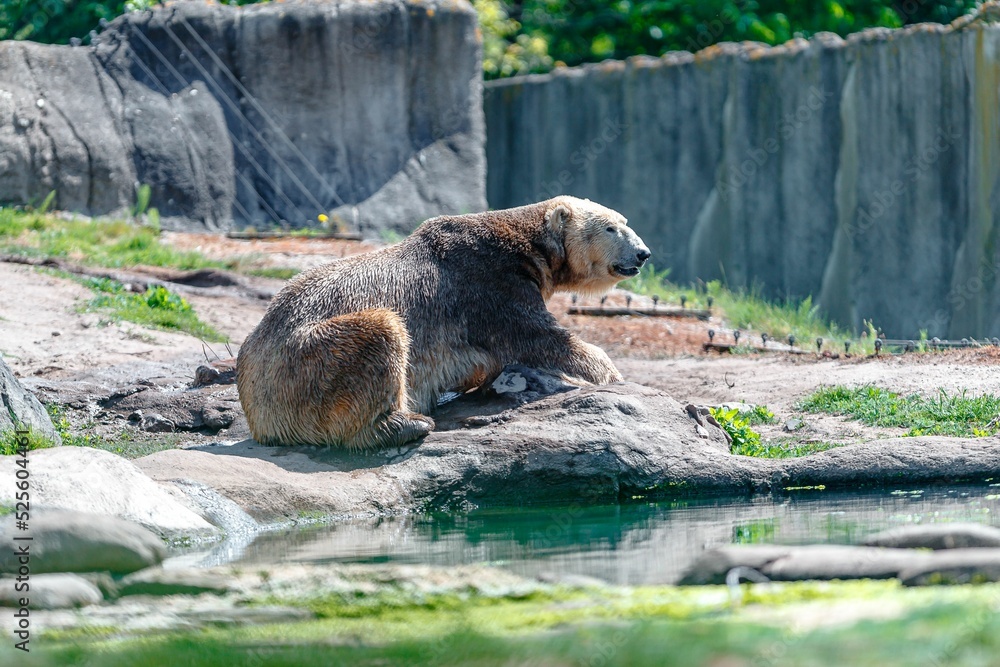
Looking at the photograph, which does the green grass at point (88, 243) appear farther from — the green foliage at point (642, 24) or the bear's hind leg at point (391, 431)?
the bear's hind leg at point (391, 431)

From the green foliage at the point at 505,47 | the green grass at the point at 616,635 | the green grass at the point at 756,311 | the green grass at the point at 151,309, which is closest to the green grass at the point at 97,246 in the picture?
the green grass at the point at 151,309

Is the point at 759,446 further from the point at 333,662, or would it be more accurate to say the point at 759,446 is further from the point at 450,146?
the point at 450,146

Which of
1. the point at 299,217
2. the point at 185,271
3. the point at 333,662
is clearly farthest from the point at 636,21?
the point at 333,662

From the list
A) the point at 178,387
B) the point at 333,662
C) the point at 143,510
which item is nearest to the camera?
the point at 333,662

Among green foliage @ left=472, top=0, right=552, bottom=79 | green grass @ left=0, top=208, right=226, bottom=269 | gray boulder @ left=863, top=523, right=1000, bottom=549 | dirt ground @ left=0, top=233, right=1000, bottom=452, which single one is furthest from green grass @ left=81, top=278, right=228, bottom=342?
green foliage @ left=472, top=0, right=552, bottom=79

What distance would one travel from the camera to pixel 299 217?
51.9 feet

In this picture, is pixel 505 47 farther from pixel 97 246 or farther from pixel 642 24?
pixel 97 246

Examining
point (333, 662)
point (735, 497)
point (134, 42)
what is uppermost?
point (134, 42)

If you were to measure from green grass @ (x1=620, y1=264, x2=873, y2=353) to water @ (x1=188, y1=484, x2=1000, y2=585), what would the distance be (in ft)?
17.1

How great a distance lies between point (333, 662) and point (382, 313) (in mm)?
4073

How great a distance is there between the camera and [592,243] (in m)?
8.38

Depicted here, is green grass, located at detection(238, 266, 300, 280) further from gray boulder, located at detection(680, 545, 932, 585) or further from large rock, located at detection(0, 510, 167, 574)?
gray boulder, located at detection(680, 545, 932, 585)

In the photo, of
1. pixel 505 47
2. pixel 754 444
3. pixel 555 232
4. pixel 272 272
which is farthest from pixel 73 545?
pixel 505 47

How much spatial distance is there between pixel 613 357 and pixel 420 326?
4101 mm
